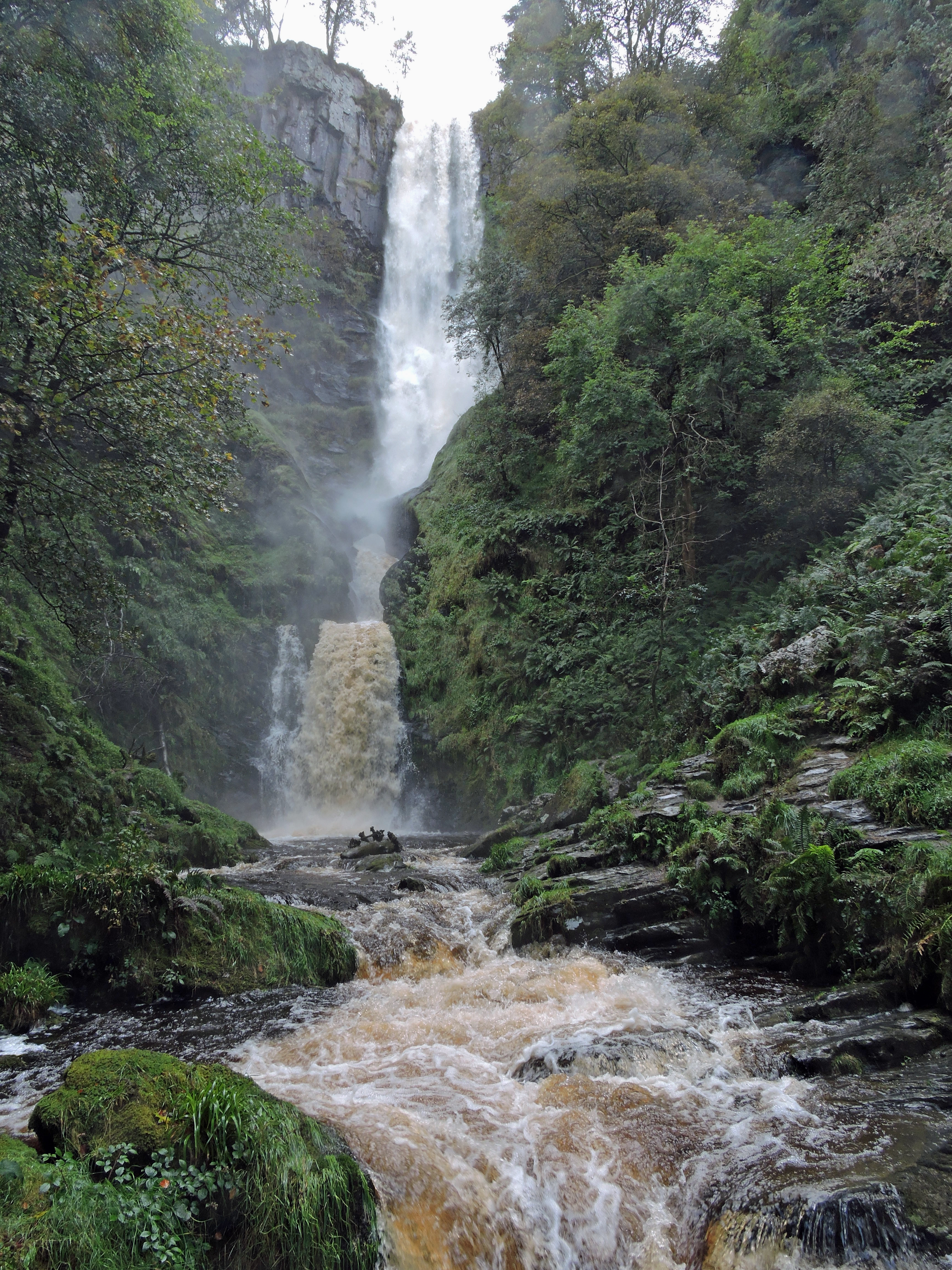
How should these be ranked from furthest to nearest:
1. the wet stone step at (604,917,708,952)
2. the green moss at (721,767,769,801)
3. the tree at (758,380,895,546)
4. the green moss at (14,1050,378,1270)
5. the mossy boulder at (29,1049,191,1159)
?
the tree at (758,380,895,546), the green moss at (721,767,769,801), the wet stone step at (604,917,708,952), the mossy boulder at (29,1049,191,1159), the green moss at (14,1050,378,1270)

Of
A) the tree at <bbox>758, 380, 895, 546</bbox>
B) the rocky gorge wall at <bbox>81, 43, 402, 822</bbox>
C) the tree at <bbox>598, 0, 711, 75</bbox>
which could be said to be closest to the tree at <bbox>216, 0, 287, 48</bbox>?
the rocky gorge wall at <bbox>81, 43, 402, 822</bbox>

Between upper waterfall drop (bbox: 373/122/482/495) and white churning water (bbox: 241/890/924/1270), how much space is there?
3212cm

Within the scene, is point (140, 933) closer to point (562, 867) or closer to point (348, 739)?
point (562, 867)

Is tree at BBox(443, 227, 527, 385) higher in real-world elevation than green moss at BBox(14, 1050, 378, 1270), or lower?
higher

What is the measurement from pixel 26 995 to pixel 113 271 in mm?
8148

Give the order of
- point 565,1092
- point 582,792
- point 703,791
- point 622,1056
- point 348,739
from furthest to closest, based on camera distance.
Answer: point 348,739 < point 582,792 < point 703,791 < point 622,1056 < point 565,1092

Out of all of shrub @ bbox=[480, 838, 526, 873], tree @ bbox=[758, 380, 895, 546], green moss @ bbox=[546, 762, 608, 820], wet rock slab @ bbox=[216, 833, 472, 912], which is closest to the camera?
wet rock slab @ bbox=[216, 833, 472, 912]

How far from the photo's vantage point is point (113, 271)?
8.70 m

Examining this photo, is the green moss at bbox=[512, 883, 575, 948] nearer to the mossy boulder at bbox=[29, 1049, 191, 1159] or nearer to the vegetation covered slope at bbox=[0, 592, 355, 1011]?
the vegetation covered slope at bbox=[0, 592, 355, 1011]

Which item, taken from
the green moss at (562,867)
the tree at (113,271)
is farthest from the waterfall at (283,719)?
the green moss at (562,867)

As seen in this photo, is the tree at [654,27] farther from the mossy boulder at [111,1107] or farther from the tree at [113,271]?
the mossy boulder at [111,1107]

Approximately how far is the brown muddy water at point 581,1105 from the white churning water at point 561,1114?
0.01 meters

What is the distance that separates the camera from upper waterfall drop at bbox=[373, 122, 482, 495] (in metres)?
37.6

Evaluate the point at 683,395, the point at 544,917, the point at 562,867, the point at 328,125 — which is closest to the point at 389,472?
the point at 328,125
